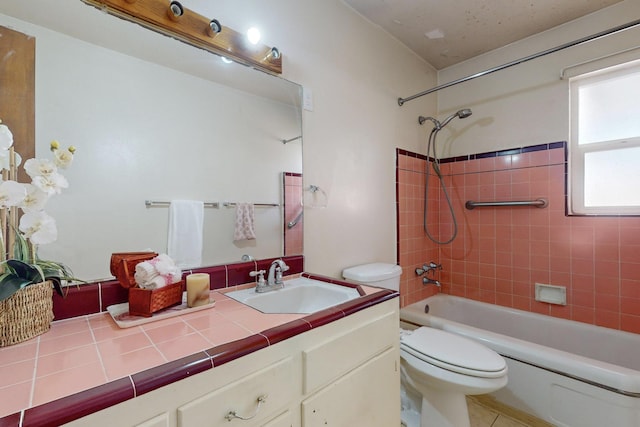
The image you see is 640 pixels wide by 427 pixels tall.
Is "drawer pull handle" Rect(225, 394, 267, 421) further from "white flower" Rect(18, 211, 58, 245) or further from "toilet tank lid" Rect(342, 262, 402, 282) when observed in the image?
"toilet tank lid" Rect(342, 262, 402, 282)

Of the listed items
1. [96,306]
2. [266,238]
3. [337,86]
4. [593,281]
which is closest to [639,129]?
[593,281]

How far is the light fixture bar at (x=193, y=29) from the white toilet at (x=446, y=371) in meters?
1.24

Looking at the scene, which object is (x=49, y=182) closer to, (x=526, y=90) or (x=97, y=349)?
(x=97, y=349)

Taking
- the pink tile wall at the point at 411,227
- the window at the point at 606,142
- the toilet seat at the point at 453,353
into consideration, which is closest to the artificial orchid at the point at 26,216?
the toilet seat at the point at 453,353

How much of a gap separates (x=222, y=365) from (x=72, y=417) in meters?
0.26

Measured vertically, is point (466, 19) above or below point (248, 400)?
above

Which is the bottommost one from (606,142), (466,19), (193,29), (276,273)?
(276,273)

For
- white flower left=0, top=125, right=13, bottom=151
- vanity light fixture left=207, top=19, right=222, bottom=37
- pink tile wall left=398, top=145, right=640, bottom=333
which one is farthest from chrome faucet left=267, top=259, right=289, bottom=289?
pink tile wall left=398, top=145, right=640, bottom=333

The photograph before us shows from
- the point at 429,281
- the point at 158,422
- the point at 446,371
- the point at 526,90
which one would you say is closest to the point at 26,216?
the point at 158,422

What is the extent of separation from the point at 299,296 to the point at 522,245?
1.83 m

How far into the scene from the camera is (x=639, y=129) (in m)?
1.77

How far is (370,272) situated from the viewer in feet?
5.37

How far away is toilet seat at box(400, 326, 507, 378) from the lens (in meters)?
1.24

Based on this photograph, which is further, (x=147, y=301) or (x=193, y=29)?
(x=193, y=29)
